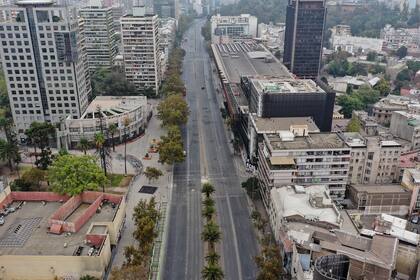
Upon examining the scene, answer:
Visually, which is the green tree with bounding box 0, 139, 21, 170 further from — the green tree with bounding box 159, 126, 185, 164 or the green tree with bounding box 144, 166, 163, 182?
the green tree with bounding box 159, 126, 185, 164

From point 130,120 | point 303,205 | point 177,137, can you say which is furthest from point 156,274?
point 130,120

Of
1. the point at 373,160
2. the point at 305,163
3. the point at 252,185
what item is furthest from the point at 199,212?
the point at 373,160

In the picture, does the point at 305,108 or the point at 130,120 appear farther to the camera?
the point at 130,120

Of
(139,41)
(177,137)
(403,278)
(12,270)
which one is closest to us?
(403,278)

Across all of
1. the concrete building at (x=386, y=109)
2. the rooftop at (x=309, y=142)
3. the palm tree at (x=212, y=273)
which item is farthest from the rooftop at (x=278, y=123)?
the palm tree at (x=212, y=273)

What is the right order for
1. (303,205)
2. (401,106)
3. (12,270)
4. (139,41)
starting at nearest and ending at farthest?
(12,270)
(303,205)
(401,106)
(139,41)

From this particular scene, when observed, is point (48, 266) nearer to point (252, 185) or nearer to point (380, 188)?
point (252, 185)

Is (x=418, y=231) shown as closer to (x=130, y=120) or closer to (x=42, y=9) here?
(x=130, y=120)
